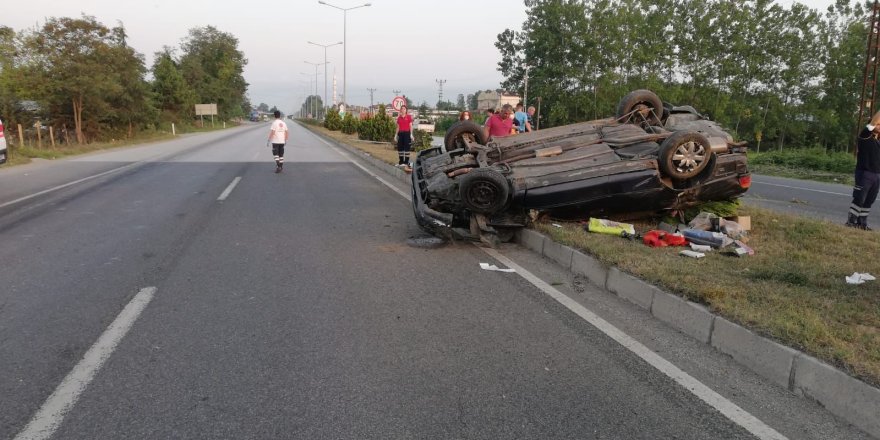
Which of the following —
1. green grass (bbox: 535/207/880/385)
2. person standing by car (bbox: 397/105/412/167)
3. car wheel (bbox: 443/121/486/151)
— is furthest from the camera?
person standing by car (bbox: 397/105/412/167)

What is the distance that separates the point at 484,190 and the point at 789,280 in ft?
10.3

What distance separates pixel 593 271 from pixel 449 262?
155 cm

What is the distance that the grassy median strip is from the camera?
3.54m

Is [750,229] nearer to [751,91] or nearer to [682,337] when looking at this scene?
[682,337]

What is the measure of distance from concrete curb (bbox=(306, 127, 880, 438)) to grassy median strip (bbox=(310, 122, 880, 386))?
9 centimetres

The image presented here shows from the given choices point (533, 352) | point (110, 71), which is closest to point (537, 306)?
point (533, 352)

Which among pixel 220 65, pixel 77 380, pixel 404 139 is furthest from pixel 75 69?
pixel 220 65

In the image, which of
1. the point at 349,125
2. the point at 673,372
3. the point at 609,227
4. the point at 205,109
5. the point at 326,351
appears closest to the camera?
the point at 673,372

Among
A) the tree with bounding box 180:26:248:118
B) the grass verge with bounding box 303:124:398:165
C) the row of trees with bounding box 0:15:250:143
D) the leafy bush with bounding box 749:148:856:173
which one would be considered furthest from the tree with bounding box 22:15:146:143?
the tree with bounding box 180:26:248:118

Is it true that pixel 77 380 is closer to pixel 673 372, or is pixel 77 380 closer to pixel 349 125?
pixel 673 372

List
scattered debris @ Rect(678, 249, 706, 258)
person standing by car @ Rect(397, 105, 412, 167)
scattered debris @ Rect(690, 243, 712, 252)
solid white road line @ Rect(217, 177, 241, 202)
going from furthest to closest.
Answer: person standing by car @ Rect(397, 105, 412, 167), solid white road line @ Rect(217, 177, 241, 202), scattered debris @ Rect(690, 243, 712, 252), scattered debris @ Rect(678, 249, 706, 258)

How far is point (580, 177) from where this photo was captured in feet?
21.3

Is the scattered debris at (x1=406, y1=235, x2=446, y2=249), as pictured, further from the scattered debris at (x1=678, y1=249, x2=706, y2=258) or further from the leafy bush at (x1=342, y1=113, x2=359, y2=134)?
the leafy bush at (x1=342, y1=113, x2=359, y2=134)

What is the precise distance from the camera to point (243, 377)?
3.30 metres
